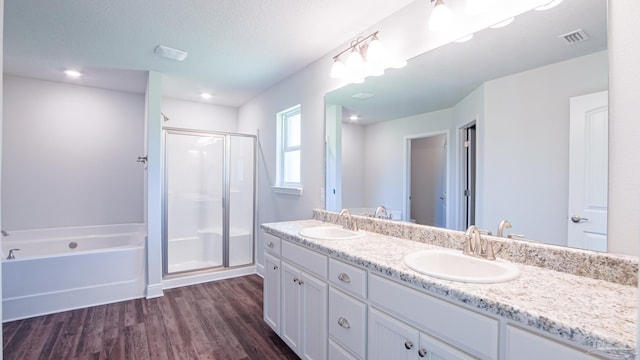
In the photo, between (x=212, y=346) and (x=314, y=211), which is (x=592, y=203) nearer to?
(x=314, y=211)

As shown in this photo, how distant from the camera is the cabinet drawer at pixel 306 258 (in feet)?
5.64

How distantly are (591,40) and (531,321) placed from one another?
113cm

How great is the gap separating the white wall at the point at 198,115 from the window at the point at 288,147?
1489mm

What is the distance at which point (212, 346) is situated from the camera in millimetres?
2188

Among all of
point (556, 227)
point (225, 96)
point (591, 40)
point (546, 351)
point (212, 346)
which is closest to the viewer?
point (546, 351)

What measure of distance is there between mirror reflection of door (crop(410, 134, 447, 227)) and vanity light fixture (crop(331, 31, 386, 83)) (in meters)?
0.61

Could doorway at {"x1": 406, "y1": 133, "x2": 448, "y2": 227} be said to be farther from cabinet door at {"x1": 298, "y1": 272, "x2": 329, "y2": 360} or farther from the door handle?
cabinet door at {"x1": 298, "y1": 272, "x2": 329, "y2": 360}

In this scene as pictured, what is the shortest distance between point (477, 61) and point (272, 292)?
2.01 meters

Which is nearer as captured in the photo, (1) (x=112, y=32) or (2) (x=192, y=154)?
(1) (x=112, y=32)

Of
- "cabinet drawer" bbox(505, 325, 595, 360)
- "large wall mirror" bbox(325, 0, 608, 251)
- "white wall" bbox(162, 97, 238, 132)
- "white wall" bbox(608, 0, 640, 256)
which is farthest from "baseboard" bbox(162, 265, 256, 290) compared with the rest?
"white wall" bbox(608, 0, 640, 256)

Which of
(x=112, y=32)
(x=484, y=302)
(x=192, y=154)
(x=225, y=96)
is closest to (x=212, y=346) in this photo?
(x=484, y=302)

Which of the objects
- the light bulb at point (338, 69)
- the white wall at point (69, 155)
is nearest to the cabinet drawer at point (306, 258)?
the light bulb at point (338, 69)

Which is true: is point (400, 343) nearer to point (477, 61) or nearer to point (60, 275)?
point (477, 61)

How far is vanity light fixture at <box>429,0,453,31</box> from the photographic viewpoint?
5.17ft
